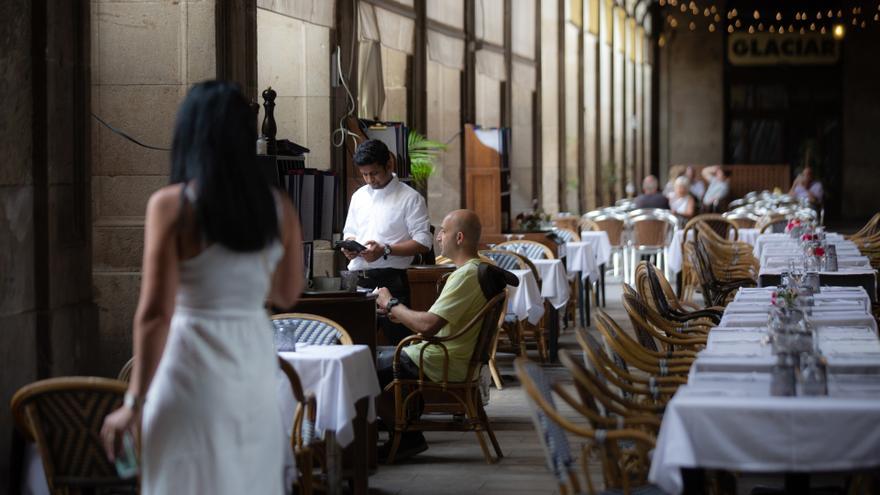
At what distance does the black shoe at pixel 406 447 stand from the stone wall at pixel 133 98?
5.28ft

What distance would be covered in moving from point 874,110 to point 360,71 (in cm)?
2541

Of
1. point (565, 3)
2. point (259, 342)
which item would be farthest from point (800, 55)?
point (259, 342)

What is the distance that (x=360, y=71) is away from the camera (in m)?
10.0

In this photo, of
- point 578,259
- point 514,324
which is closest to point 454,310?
point 514,324

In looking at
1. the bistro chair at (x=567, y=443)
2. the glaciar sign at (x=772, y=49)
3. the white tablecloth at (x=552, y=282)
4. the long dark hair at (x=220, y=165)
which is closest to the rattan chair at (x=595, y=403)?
the bistro chair at (x=567, y=443)

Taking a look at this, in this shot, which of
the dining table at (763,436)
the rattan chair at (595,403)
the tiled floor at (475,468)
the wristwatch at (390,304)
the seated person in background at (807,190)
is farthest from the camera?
the seated person in background at (807,190)

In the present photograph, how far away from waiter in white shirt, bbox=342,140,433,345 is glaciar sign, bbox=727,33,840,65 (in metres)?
28.0

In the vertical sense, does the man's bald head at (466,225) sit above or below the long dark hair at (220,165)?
below

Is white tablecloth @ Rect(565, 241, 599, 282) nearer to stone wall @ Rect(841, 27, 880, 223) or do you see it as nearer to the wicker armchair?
the wicker armchair

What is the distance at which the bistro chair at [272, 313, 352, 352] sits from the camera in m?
5.05

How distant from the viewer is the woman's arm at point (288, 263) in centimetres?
333

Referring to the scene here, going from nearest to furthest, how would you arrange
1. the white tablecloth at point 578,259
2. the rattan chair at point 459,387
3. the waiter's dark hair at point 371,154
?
1. the rattan chair at point 459,387
2. the waiter's dark hair at point 371,154
3. the white tablecloth at point 578,259

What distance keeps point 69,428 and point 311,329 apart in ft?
5.13

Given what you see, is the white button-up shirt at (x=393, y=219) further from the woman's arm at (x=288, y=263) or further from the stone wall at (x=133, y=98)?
the woman's arm at (x=288, y=263)
